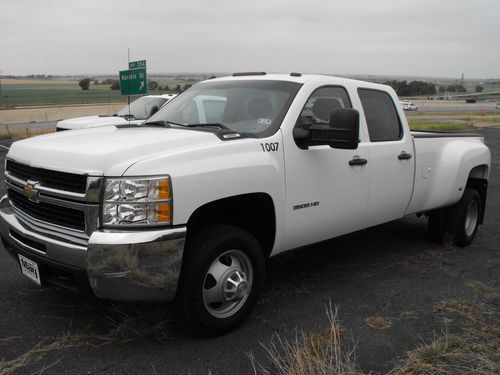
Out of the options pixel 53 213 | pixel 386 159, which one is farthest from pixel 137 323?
pixel 386 159

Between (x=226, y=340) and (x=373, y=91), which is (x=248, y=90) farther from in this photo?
(x=226, y=340)

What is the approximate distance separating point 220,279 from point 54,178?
128 cm

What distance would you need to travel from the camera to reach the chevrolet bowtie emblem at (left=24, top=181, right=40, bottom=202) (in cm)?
343

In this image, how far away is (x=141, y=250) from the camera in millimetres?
3012

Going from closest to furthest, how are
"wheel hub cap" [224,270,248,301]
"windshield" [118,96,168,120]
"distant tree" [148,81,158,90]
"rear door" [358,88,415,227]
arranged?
"wheel hub cap" [224,270,248,301], "rear door" [358,88,415,227], "windshield" [118,96,168,120], "distant tree" [148,81,158,90]

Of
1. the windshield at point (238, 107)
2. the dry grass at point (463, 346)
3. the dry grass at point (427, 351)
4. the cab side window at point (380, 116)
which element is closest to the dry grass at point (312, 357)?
the dry grass at point (427, 351)

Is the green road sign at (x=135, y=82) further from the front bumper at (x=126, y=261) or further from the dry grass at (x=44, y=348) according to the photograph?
the front bumper at (x=126, y=261)

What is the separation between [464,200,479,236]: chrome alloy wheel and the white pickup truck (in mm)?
1412

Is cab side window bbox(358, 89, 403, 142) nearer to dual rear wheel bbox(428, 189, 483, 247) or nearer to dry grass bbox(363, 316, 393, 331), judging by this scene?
dual rear wheel bbox(428, 189, 483, 247)

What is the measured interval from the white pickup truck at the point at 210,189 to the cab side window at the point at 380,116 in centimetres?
2

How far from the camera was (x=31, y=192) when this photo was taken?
11.3ft

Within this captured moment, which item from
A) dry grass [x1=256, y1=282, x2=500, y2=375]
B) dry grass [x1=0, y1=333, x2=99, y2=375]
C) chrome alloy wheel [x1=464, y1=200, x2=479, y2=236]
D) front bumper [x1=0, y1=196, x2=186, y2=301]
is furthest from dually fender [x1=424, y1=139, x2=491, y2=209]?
dry grass [x1=0, y1=333, x2=99, y2=375]

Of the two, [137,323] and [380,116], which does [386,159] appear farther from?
[137,323]

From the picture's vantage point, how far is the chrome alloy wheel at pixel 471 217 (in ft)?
20.3
